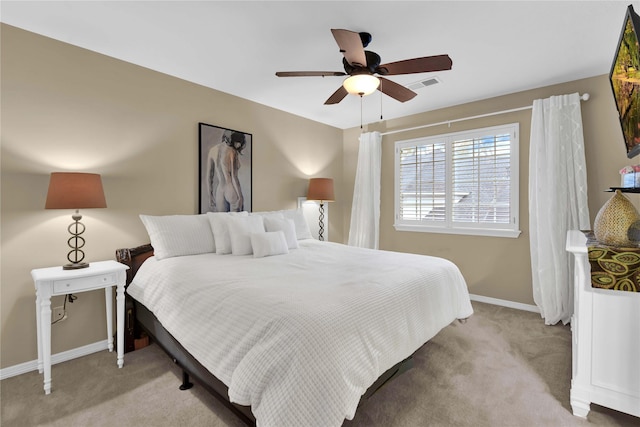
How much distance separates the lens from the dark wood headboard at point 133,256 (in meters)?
A: 2.62

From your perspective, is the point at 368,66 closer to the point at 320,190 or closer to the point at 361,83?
the point at 361,83

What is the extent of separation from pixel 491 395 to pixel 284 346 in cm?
154

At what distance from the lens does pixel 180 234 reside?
8.87ft

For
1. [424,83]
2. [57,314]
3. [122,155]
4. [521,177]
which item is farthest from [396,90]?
[57,314]

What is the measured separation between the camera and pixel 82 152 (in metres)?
2.53

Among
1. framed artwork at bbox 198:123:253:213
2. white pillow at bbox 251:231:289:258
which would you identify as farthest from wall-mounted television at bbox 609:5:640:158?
framed artwork at bbox 198:123:253:213

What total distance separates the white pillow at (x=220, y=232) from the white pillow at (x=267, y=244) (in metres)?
0.28

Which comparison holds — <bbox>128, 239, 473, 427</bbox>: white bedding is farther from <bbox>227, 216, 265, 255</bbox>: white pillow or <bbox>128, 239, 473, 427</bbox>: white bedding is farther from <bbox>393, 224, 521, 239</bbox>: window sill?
<bbox>393, 224, 521, 239</bbox>: window sill

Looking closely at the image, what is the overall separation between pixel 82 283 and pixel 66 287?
0.09 m

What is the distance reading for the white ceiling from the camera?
2018 mm

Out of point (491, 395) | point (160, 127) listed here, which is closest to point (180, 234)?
point (160, 127)

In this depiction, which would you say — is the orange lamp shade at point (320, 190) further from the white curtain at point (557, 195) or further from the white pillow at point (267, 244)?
the white curtain at point (557, 195)

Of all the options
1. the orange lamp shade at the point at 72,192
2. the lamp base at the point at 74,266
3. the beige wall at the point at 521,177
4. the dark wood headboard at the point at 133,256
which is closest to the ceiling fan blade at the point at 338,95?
the beige wall at the point at 521,177

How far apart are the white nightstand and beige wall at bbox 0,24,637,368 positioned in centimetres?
21
